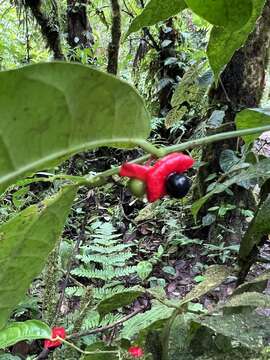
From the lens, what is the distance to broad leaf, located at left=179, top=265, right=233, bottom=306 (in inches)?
27.0

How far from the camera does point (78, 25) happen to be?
13.1ft

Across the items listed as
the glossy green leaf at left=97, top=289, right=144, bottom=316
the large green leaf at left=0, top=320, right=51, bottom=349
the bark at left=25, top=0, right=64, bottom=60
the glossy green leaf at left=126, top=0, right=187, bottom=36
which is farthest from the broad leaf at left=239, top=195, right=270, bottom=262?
the bark at left=25, top=0, right=64, bottom=60

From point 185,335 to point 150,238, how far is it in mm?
1816

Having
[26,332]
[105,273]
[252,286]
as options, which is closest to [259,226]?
[252,286]

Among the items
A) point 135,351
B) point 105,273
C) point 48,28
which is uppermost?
point 48,28

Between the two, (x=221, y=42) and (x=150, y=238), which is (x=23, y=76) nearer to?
(x=221, y=42)

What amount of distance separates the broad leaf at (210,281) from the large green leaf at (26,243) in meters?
0.32

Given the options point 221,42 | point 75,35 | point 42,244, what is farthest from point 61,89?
point 75,35

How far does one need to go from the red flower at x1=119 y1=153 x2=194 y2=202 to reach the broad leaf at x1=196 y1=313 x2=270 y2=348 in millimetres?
218

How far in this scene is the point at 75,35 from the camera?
401 cm

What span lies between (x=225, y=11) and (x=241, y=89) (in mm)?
1757

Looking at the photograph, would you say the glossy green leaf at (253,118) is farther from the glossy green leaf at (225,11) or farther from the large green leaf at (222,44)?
the glossy green leaf at (225,11)

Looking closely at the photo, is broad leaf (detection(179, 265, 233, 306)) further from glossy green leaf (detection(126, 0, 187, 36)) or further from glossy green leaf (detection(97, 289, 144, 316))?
glossy green leaf (detection(126, 0, 187, 36))

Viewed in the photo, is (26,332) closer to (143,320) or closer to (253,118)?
(143,320)
